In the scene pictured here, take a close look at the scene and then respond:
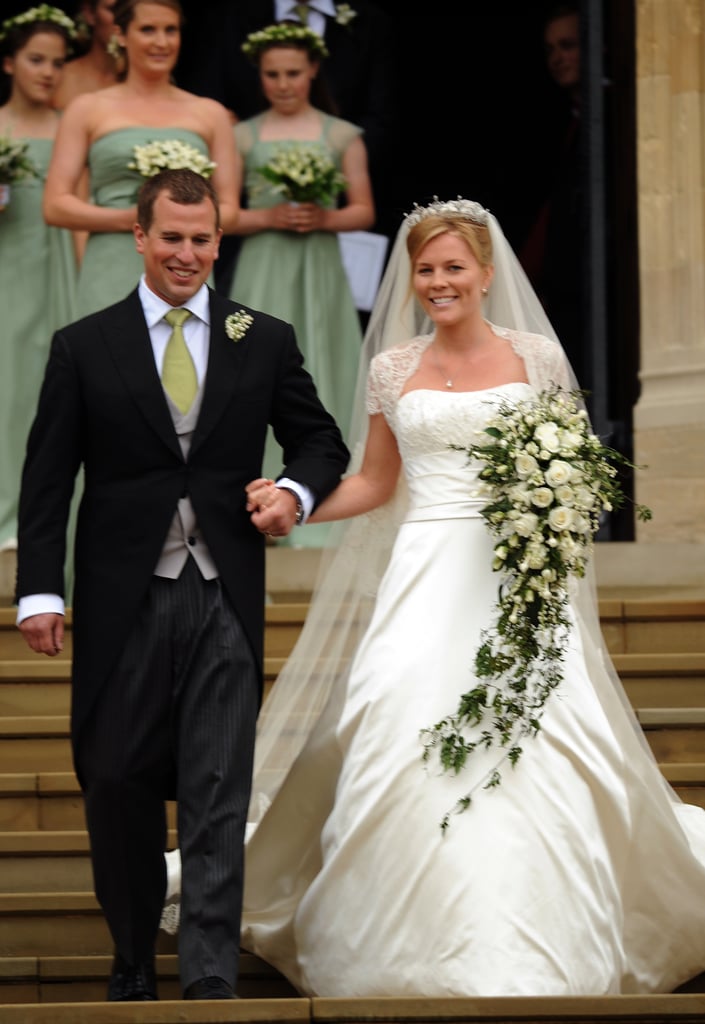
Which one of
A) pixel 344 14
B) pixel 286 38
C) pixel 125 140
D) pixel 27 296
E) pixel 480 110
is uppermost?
pixel 480 110

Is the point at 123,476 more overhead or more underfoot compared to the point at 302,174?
more underfoot

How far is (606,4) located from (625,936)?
23.0 ft

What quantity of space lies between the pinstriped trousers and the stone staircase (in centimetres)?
33

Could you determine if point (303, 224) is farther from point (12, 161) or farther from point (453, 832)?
point (453, 832)

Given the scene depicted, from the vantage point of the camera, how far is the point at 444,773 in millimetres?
5469

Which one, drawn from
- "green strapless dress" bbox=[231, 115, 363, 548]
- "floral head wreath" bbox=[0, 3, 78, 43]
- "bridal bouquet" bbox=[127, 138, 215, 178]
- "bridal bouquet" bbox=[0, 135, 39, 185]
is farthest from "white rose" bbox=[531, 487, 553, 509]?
"floral head wreath" bbox=[0, 3, 78, 43]

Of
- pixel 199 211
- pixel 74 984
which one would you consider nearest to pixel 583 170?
pixel 199 211

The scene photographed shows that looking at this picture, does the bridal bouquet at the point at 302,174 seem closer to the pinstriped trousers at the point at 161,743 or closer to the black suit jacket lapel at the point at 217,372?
the black suit jacket lapel at the point at 217,372

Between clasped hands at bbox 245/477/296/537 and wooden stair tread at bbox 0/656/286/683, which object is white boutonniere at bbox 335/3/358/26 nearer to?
wooden stair tread at bbox 0/656/286/683

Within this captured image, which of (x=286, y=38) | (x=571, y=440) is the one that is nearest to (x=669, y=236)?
(x=286, y=38)

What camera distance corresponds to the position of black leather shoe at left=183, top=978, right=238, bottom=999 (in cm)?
494

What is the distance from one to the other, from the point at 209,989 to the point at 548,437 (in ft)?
5.56

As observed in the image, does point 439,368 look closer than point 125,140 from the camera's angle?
Yes

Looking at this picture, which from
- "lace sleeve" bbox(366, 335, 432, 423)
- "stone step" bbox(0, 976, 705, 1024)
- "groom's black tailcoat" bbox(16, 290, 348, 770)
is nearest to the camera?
"stone step" bbox(0, 976, 705, 1024)
